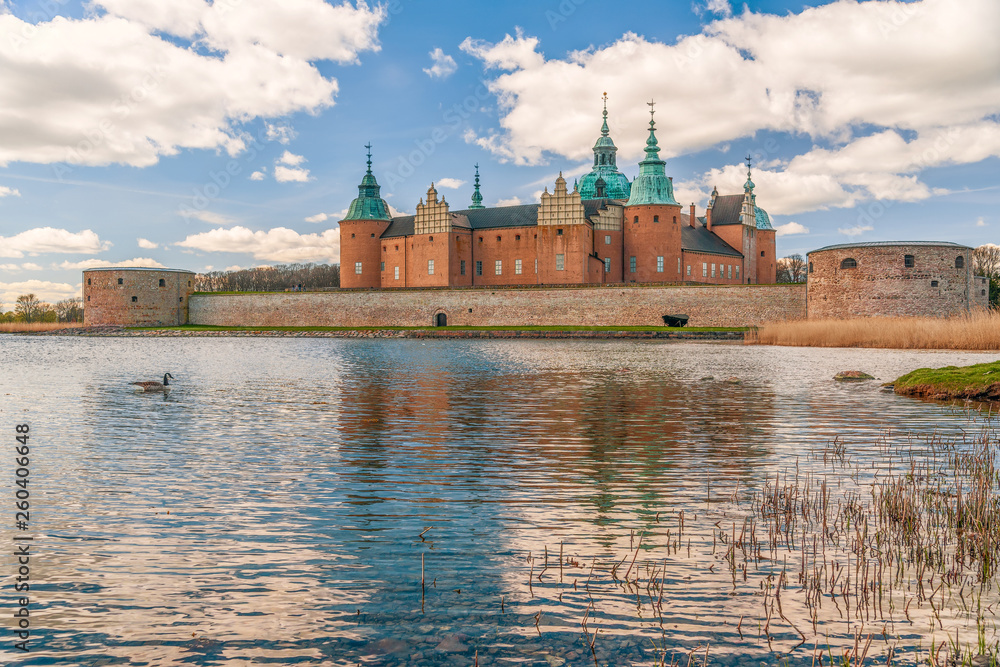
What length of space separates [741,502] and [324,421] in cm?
716

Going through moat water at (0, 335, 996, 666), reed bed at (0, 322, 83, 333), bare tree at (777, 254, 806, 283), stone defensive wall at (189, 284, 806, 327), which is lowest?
moat water at (0, 335, 996, 666)

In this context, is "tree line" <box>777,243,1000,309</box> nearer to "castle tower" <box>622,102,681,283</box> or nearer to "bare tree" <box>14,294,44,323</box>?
"castle tower" <box>622,102,681,283</box>

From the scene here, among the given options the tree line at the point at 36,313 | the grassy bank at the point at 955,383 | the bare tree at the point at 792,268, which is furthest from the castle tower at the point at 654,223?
the tree line at the point at 36,313

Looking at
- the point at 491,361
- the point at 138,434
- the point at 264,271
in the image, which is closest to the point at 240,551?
the point at 138,434

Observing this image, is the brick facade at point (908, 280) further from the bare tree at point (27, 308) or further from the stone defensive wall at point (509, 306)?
the bare tree at point (27, 308)

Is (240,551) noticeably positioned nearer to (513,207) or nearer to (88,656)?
(88,656)

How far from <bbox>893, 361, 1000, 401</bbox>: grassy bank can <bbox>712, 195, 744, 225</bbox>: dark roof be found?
197 ft

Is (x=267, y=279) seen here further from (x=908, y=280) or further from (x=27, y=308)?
(x=908, y=280)

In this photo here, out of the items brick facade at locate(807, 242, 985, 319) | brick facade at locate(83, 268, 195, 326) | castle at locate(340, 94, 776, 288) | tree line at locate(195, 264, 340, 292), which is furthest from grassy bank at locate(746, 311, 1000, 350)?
tree line at locate(195, 264, 340, 292)

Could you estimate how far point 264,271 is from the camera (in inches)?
4451

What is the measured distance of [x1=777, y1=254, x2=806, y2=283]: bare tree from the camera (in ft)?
322

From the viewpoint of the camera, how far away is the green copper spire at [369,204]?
71.0 meters

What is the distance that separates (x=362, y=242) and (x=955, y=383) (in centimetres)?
6130

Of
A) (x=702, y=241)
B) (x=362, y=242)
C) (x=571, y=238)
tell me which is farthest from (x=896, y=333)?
(x=362, y=242)
